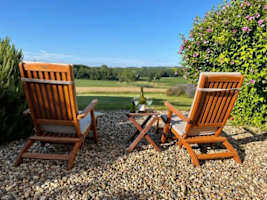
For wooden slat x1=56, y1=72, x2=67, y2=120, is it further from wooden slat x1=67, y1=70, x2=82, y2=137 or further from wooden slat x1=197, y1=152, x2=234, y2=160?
wooden slat x1=197, y1=152, x2=234, y2=160

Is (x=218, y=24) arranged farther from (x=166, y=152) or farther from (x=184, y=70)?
(x=166, y=152)

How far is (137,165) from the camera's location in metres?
2.50

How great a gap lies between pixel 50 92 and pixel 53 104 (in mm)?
181

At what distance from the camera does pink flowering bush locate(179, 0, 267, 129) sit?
3639mm

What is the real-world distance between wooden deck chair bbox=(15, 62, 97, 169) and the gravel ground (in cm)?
25

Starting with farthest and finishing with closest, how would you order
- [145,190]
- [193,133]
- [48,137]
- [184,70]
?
[184,70] < [193,133] < [48,137] < [145,190]

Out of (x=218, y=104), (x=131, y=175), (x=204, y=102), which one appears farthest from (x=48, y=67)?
(x=218, y=104)

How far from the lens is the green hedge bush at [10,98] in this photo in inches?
112

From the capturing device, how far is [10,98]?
2902mm

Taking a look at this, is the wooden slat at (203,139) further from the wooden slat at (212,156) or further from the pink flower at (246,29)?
the pink flower at (246,29)

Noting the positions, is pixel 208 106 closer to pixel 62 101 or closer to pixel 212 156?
pixel 212 156

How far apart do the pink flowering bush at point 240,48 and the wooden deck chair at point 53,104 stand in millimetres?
3773

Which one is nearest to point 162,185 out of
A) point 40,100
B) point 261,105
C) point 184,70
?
point 40,100

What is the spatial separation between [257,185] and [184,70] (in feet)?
12.5
